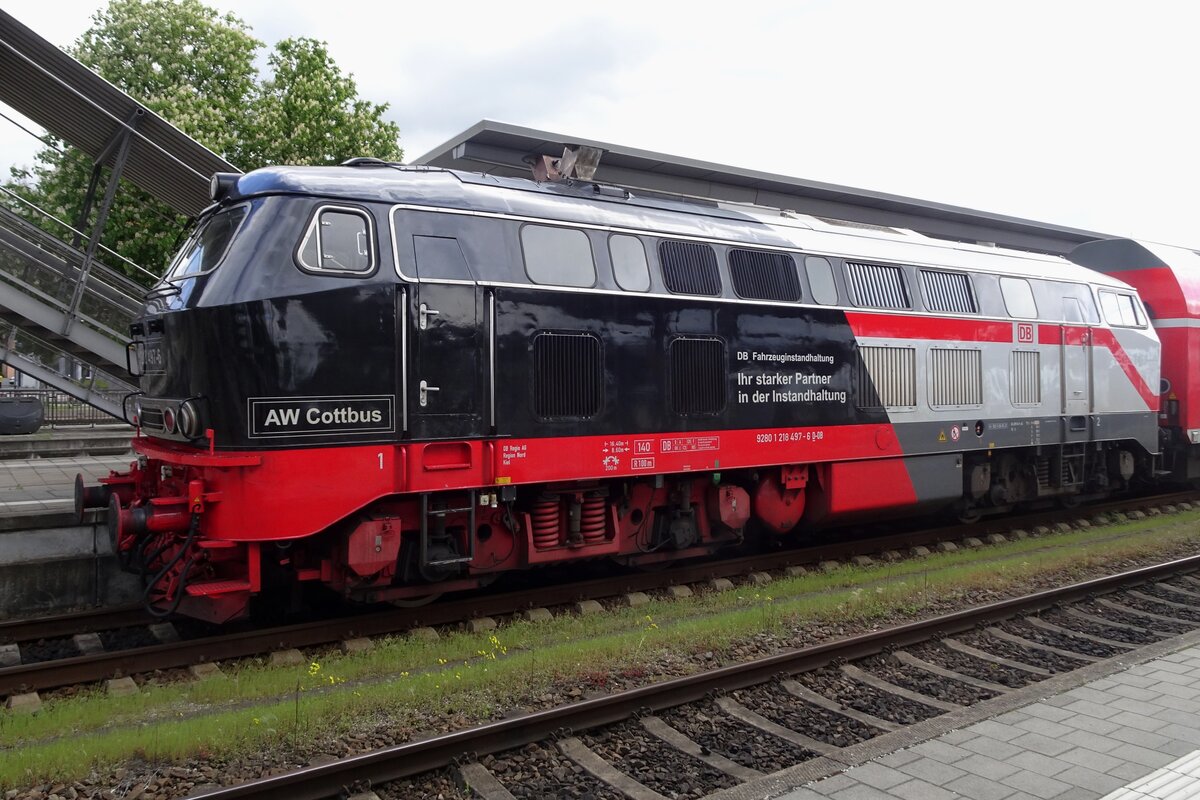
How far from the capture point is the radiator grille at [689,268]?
8.80 metres

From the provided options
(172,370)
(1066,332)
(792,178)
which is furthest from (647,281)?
(792,178)

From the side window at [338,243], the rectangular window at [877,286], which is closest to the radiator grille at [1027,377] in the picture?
A: the rectangular window at [877,286]

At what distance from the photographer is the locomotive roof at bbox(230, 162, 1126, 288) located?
7.21m

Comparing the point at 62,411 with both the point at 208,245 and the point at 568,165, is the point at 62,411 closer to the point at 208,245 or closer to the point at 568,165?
the point at 208,245

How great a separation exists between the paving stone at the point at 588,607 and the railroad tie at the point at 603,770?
3.03 metres

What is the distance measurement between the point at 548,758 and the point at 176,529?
12.0 ft

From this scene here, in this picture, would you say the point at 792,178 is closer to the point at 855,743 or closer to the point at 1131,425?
the point at 1131,425

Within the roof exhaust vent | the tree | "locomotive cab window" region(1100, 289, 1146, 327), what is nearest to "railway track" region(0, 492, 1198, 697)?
the roof exhaust vent

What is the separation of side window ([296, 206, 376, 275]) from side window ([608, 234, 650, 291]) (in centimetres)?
241

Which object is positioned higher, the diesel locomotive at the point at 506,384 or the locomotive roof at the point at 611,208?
the locomotive roof at the point at 611,208

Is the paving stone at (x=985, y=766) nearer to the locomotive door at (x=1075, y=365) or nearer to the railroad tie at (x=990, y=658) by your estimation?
the railroad tie at (x=990, y=658)

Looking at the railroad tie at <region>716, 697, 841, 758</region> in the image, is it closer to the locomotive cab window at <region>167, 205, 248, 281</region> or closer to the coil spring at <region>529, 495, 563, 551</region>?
the coil spring at <region>529, 495, 563, 551</region>

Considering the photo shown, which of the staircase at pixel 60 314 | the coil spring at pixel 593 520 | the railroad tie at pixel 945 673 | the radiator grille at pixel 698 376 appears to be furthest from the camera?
the staircase at pixel 60 314

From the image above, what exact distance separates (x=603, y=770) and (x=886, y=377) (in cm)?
715
